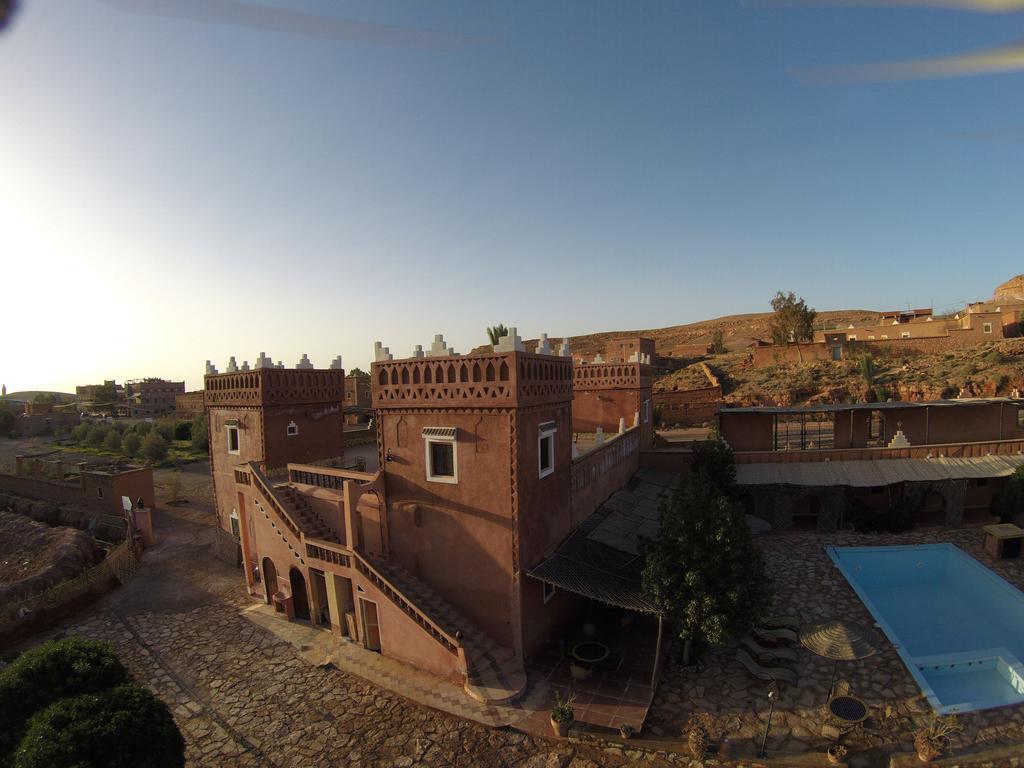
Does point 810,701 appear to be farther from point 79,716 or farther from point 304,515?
point 304,515

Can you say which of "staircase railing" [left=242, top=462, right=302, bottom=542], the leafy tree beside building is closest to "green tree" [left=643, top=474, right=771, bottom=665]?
the leafy tree beside building

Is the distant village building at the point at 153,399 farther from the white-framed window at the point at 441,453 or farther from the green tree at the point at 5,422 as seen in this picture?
the white-framed window at the point at 441,453

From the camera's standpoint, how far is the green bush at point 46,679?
7.87 m

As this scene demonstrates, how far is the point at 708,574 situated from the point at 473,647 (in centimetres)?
538

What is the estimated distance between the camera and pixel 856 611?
1322cm

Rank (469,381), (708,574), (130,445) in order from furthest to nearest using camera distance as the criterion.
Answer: (130,445) < (469,381) < (708,574)

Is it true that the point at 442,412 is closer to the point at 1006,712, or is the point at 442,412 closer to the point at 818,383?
the point at 1006,712

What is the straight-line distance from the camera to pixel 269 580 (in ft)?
51.4

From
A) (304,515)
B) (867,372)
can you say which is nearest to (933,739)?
(304,515)

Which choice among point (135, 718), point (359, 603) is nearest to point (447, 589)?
point (359, 603)

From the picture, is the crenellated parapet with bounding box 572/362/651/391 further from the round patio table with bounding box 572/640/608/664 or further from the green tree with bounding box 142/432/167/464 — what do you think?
the green tree with bounding box 142/432/167/464

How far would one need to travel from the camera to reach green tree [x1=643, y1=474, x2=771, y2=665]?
9.96 meters

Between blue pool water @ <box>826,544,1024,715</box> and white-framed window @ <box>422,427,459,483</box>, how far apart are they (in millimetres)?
10591

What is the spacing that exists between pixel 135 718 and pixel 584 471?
1105 centimetres
